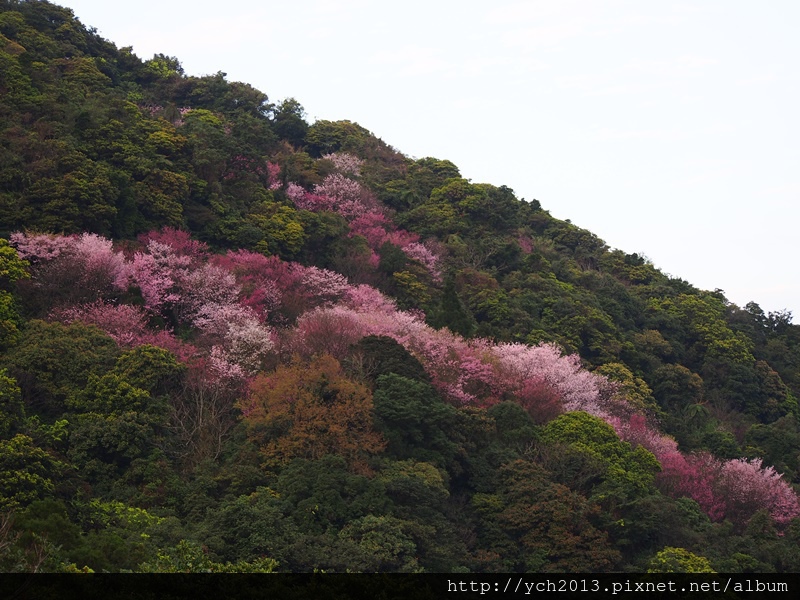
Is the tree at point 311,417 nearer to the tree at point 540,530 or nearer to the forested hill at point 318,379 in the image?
the forested hill at point 318,379

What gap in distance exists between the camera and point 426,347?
31.8 metres

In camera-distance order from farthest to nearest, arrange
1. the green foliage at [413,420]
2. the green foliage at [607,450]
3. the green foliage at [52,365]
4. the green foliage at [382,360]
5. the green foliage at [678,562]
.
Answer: the green foliage at [607,450] < the green foliage at [382,360] < the green foliage at [413,420] < the green foliage at [52,365] < the green foliage at [678,562]

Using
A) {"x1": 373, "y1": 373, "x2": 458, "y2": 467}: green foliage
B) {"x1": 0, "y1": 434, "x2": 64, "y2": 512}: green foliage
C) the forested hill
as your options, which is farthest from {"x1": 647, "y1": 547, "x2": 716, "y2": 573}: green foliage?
{"x1": 0, "y1": 434, "x2": 64, "y2": 512}: green foliage

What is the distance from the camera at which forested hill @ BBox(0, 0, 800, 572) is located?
71.8 ft

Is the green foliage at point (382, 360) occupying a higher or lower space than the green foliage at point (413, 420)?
higher

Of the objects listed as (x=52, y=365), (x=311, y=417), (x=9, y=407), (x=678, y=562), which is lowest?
(x=9, y=407)

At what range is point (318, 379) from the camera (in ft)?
83.5

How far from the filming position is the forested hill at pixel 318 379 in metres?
21.9

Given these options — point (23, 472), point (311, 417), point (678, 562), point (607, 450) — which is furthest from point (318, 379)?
point (678, 562)

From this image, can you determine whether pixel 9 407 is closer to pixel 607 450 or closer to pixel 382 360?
pixel 382 360

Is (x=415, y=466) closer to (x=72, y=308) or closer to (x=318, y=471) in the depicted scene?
(x=318, y=471)

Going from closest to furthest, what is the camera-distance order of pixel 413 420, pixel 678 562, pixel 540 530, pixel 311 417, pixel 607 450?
pixel 678 562 < pixel 311 417 < pixel 540 530 < pixel 413 420 < pixel 607 450

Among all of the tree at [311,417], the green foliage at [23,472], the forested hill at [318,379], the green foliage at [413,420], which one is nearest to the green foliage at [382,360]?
the forested hill at [318,379]
